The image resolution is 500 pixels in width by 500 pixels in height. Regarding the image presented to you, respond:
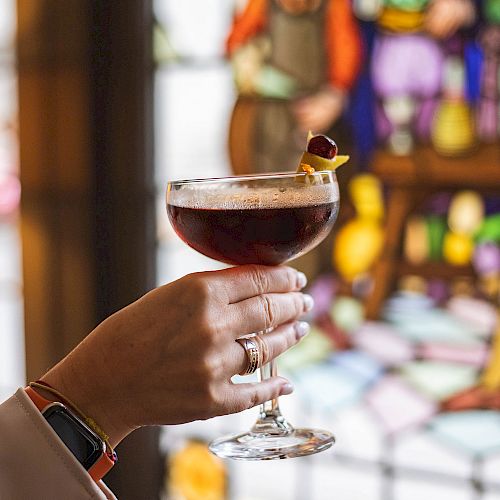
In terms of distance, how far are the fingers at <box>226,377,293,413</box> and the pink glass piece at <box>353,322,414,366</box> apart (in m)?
1.32

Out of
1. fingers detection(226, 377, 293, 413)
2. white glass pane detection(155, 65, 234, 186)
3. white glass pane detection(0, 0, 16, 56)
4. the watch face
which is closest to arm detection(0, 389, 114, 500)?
the watch face

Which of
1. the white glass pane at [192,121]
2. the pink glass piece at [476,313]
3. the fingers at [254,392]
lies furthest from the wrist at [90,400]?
the white glass pane at [192,121]

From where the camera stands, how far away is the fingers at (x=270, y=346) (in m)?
1.14

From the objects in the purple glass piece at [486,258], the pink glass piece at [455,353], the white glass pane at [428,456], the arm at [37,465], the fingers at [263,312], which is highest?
the fingers at [263,312]

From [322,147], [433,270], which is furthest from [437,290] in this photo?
[322,147]

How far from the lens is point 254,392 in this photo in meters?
1.18

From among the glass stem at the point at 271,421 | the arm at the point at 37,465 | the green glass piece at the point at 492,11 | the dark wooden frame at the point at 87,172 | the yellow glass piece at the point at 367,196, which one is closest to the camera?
the arm at the point at 37,465

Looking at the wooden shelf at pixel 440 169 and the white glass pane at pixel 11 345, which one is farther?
the white glass pane at pixel 11 345

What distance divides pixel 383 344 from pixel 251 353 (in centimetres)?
144

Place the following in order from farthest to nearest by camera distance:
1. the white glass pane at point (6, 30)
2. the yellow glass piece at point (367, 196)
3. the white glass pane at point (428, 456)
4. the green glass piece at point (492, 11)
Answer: the white glass pane at point (6, 30) → the yellow glass piece at point (367, 196) → the white glass pane at point (428, 456) → the green glass piece at point (492, 11)

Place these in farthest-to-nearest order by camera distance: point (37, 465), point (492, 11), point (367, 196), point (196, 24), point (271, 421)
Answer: point (196, 24) → point (367, 196) → point (492, 11) → point (271, 421) → point (37, 465)

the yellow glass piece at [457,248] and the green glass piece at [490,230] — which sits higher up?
the green glass piece at [490,230]

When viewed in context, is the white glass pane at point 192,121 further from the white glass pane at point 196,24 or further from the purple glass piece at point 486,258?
the purple glass piece at point 486,258

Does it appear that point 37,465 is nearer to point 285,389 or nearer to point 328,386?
point 285,389
